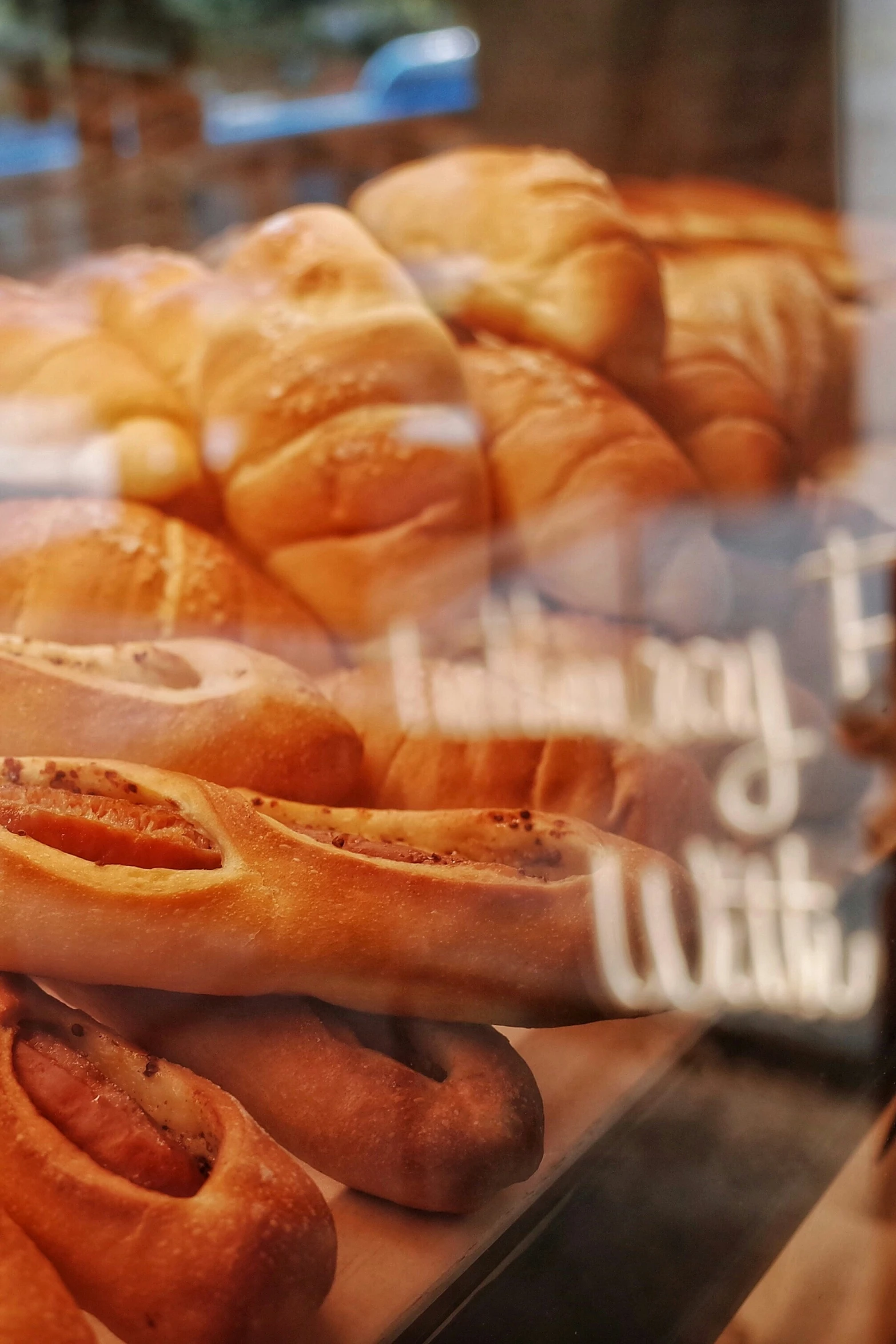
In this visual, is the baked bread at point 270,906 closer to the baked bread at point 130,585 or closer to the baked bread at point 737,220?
the baked bread at point 130,585

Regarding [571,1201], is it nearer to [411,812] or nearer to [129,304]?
[411,812]

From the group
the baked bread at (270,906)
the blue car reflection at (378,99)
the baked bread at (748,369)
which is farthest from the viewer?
the baked bread at (748,369)

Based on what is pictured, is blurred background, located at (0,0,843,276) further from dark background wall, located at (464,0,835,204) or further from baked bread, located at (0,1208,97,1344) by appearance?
baked bread, located at (0,1208,97,1344)

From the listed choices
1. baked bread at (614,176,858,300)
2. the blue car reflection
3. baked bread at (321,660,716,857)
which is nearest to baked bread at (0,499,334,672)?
baked bread at (321,660,716,857)

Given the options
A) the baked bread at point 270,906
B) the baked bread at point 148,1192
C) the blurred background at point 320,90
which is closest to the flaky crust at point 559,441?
the blurred background at point 320,90

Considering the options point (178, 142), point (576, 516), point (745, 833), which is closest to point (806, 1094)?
point (745, 833)

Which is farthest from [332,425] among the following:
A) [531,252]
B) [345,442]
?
[531,252]
